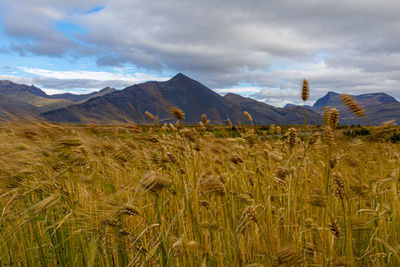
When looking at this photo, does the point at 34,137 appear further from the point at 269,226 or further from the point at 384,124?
the point at 384,124

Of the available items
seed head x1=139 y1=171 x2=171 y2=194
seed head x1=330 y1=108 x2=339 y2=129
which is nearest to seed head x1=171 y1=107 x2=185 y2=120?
seed head x1=139 y1=171 x2=171 y2=194

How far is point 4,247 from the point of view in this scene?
1991 mm

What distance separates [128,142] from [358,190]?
215 centimetres

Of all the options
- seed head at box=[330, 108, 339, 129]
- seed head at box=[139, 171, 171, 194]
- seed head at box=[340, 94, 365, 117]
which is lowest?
seed head at box=[139, 171, 171, 194]

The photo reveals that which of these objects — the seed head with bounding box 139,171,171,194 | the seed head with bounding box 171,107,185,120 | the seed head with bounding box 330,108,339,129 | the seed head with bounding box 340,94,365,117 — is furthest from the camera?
the seed head with bounding box 171,107,185,120

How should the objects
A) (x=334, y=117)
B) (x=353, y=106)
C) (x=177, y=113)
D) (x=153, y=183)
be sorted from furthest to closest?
(x=177, y=113)
(x=334, y=117)
(x=353, y=106)
(x=153, y=183)

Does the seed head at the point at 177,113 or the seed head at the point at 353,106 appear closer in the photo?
the seed head at the point at 353,106

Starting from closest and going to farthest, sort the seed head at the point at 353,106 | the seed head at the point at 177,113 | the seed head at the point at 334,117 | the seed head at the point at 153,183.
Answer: the seed head at the point at 153,183
the seed head at the point at 353,106
the seed head at the point at 334,117
the seed head at the point at 177,113

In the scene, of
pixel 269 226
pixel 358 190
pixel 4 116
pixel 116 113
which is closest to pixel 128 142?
pixel 116 113

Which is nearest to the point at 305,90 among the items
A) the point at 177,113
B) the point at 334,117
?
the point at 334,117

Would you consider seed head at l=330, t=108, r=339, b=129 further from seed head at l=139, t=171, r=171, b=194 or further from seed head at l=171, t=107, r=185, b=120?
seed head at l=139, t=171, r=171, b=194

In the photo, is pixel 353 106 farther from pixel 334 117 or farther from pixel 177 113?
pixel 177 113

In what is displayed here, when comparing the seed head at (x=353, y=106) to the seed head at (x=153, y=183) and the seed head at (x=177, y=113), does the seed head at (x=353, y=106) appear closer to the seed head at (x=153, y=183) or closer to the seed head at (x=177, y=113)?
the seed head at (x=177, y=113)

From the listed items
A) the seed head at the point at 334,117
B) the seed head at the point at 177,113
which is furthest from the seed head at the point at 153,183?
the seed head at the point at 334,117
